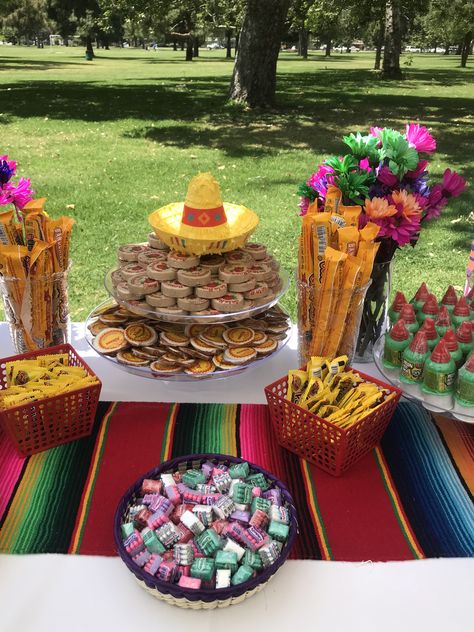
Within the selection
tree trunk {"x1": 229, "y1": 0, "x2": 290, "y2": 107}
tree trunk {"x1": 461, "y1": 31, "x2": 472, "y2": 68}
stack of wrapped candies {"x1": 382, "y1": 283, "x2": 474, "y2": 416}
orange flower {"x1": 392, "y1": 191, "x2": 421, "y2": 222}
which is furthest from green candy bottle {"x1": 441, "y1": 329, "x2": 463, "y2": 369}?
tree trunk {"x1": 461, "y1": 31, "x2": 472, "y2": 68}

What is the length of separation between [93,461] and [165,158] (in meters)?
6.32

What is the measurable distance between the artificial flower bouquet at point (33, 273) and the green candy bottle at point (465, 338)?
1.05m

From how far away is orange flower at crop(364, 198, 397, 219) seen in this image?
1.54 metres

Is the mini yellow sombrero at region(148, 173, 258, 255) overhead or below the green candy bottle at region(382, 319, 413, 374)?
overhead

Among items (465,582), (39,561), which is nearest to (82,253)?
(39,561)

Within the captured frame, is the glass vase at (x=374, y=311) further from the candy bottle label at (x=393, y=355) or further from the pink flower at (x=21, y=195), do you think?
the pink flower at (x=21, y=195)

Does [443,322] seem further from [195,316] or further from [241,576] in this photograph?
[241,576]

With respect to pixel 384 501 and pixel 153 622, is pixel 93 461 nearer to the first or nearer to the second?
pixel 153 622

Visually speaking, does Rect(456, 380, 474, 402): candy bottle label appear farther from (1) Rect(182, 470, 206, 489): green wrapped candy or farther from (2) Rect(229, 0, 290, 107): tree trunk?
(2) Rect(229, 0, 290, 107): tree trunk

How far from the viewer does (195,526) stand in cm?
105

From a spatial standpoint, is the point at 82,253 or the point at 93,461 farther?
the point at 82,253

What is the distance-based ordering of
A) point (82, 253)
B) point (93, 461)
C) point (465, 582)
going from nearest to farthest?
point (465, 582)
point (93, 461)
point (82, 253)

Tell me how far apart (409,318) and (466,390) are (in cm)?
28

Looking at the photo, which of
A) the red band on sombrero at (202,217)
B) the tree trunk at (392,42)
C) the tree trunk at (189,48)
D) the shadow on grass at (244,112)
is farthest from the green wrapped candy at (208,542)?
the tree trunk at (189,48)
